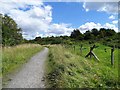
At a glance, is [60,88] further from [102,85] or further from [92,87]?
[102,85]

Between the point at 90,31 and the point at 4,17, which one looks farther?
the point at 90,31

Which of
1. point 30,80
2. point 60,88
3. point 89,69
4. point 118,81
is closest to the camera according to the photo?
point 60,88

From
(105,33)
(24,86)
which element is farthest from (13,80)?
(105,33)

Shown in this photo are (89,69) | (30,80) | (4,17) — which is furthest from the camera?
(4,17)

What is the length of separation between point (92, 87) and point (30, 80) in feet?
10.5

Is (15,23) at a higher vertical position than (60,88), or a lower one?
higher

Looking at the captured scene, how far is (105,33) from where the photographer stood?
12244 centimetres

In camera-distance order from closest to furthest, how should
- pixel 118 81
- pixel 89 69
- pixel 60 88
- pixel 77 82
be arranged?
pixel 60 88 < pixel 77 82 < pixel 118 81 < pixel 89 69

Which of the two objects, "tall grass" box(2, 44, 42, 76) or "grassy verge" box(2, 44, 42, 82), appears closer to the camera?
"grassy verge" box(2, 44, 42, 82)

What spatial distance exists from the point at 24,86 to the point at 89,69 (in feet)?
15.2

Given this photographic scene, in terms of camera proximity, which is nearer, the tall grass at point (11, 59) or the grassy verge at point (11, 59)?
the grassy verge at point (11, 59)

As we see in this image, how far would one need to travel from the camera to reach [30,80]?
1156cm

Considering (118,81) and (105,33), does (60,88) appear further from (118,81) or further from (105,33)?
(105,33)

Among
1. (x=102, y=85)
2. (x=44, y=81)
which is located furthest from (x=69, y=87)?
(x=44, y=81)
